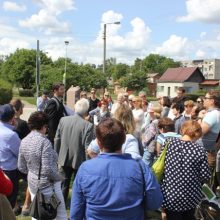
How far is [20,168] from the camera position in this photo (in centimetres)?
516

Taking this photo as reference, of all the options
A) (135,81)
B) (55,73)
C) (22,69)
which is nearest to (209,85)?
(135,81)

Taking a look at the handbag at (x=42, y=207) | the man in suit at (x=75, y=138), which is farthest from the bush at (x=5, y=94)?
the handbag at (x=42, y=207)

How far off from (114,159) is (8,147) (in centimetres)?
287

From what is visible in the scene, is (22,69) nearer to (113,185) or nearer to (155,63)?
(113,185)

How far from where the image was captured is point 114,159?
2896mm

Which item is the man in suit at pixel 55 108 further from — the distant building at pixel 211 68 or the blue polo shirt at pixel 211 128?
the distant building at pixel 211 68

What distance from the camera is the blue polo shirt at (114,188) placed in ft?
9.39

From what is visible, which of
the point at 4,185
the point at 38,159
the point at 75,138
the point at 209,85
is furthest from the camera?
the point at 209,85

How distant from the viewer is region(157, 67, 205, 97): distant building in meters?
79.1

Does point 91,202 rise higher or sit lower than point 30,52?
lower

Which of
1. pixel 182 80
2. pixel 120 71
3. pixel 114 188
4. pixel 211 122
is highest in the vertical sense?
pixel 120 71

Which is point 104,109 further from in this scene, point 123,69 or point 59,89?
point 123,69

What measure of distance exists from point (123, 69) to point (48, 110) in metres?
111

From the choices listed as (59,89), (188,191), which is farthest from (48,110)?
(188,191)
